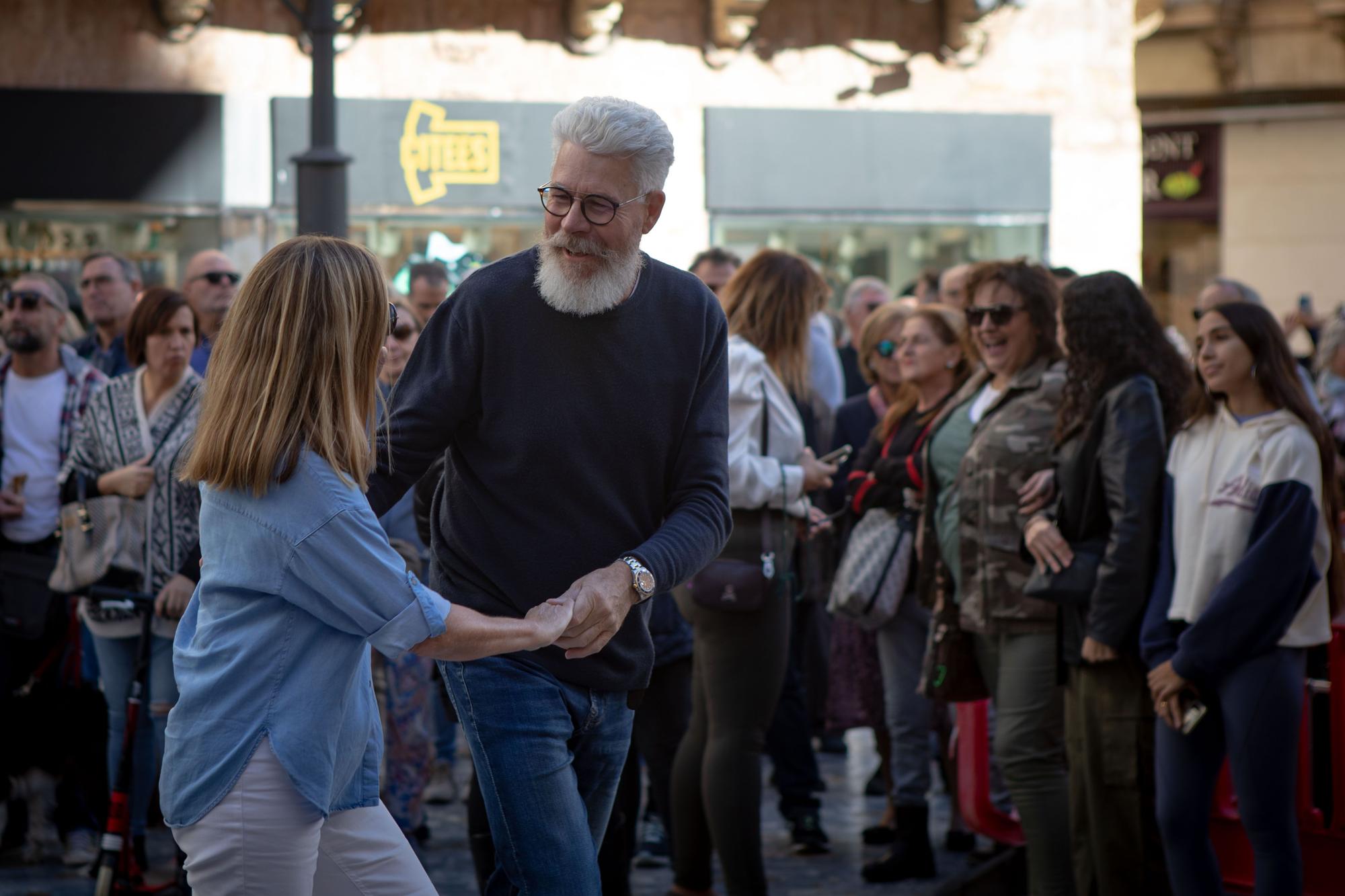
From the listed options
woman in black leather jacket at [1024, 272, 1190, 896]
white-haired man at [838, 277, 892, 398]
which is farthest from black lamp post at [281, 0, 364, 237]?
woman in black leather jacket at [1024, 272, 1190, 896]

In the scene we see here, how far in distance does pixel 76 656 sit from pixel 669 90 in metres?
7.18

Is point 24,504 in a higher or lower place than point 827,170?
lower

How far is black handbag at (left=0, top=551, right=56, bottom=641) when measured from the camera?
6277 millimetres

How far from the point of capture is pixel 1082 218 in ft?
44.2

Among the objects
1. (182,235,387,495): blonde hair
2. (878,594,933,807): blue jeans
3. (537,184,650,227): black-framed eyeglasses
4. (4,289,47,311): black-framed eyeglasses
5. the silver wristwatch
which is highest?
(4,289,47,311): black-framed eyeglasses

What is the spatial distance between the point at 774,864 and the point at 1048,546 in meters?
1.97

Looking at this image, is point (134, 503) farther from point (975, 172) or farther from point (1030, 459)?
point (975, 172)

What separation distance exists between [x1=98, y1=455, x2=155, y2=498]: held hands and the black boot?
291cm

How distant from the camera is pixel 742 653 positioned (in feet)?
16.9

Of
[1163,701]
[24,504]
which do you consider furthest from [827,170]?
[1163,701]

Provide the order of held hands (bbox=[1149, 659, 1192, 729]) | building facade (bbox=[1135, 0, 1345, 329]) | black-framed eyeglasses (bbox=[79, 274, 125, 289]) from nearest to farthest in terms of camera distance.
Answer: held hands (bbox=[1149, 659, 1192, 729]) < black-framed eyeglasses (bbox=[79, 274, 125, 289]) < building facade (bbox=[1135, 0, 1345, 329])

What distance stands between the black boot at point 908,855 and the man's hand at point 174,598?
102 inches

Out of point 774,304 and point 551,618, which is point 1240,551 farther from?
point 551,618

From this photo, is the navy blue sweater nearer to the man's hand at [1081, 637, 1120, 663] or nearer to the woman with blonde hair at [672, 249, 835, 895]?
the woman with blonde hair at [672, 249, 835, 895]
